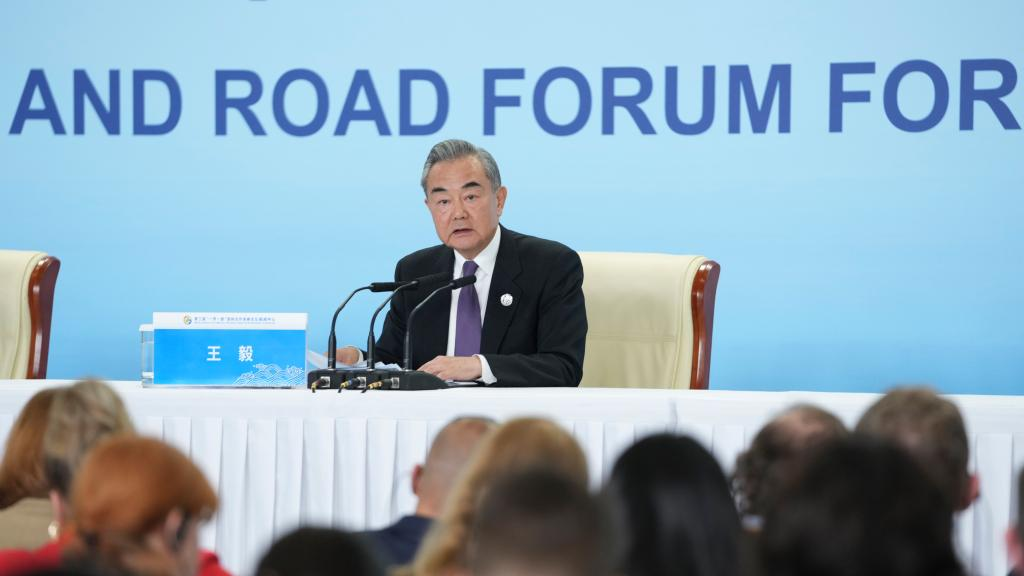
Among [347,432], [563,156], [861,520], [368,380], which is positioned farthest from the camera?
[563,156]

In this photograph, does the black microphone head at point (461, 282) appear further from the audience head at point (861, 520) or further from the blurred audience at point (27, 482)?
the audience head at point (861, 520)

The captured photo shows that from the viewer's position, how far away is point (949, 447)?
6.70 ft

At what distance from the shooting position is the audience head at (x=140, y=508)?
1438mm

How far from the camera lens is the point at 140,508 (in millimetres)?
1450

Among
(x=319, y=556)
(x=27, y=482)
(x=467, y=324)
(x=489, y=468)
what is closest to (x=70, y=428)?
(x=27, y=482)

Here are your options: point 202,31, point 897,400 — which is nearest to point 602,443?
point 897,400

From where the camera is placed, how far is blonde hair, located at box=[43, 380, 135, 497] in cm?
199

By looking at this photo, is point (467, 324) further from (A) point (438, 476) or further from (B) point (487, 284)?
(A) point (438, 476)

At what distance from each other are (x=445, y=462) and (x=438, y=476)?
2cm

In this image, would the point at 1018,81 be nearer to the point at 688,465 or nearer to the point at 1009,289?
the point at 1009,289

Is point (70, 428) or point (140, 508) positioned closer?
point (140, 508)

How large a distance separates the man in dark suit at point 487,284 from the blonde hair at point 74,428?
1923 mm

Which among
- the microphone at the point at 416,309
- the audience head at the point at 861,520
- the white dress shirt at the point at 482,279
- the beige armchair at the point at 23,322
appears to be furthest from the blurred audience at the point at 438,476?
the beige armchair at the point at 23,322

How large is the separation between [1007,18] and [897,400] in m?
3.51
